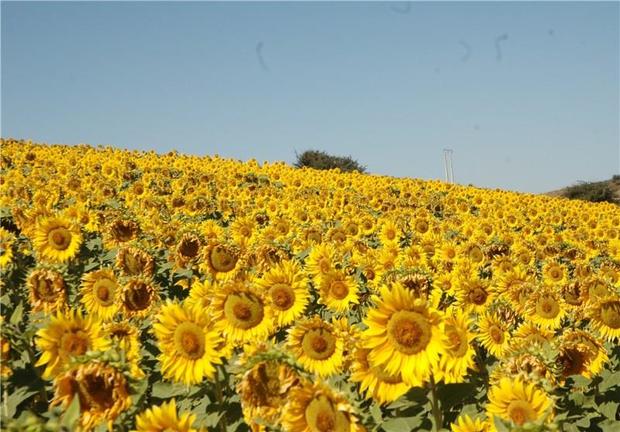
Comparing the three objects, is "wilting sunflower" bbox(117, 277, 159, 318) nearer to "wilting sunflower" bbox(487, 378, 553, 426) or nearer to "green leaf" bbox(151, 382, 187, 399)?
"green leaf" bbox(151, 382, 187, 399)

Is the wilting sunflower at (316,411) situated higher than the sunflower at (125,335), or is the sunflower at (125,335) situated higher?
the sunflower at (125,335)

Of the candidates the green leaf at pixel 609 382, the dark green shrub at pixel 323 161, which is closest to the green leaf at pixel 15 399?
the green leaf at pixel 609 382

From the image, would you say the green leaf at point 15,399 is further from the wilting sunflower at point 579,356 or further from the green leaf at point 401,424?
the wilting sunflower at point 579,356

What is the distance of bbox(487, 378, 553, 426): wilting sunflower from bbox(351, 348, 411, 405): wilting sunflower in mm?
522

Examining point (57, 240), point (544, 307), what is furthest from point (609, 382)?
point (57, 240)

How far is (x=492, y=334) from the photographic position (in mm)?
5473

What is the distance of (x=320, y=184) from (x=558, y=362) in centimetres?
1765

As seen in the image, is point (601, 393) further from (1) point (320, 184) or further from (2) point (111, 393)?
(1) point (320, 184)

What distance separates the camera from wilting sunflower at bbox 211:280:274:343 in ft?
13.7

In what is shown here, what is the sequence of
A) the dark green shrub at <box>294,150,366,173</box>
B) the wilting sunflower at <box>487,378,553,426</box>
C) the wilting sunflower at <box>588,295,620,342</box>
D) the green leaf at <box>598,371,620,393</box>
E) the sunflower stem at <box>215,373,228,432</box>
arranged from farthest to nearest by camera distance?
the dark green shrub at <box>294,150,366,173</box> → the wilting sunflower at <box>588,295,620,342</box> → the green leaf at <box>598,371,620,393</box> → the sunflower stem at <box>215,373,228,432</box> → the wilting sunflower at <box>487,378,553,426</box>

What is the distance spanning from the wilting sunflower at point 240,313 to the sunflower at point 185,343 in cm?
46

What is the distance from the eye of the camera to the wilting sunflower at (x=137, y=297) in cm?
521

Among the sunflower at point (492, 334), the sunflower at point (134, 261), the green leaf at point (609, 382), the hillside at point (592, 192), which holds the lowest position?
the green leaf at point (609, 382)

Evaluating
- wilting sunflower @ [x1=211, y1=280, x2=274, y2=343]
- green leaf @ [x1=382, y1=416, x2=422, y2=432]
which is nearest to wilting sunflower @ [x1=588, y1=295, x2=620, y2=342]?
green leaf @ [x1=382, y1=416, x2=422, y2=432]
